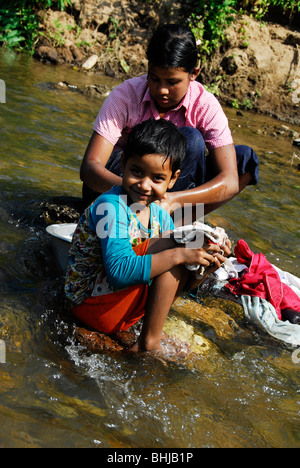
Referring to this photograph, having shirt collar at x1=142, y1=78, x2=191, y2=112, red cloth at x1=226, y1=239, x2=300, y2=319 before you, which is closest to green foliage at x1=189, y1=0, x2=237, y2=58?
shirt collar at x1=142, y1=78, x2=191, y2=112

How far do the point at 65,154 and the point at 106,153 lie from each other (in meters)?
1.79

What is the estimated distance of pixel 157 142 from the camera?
1979 mm

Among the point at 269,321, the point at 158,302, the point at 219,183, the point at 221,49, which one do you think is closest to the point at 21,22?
the point at 221,49

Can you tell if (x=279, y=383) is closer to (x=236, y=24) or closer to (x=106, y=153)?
(x=106, y=153)

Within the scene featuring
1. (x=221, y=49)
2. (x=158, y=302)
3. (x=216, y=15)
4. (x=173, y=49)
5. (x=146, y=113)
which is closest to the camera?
(x=158, y=302)

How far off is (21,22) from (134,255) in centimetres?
764

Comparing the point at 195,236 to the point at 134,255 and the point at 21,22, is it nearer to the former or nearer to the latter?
the point at 134,255

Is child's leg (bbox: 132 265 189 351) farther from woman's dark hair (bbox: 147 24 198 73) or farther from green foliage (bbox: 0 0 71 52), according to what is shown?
green foliage (bbox: 0 0 71 52)

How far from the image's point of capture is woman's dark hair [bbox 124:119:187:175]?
197cm

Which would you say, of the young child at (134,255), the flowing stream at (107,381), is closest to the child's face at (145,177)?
the young child at (134,255)

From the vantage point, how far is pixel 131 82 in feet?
9.39

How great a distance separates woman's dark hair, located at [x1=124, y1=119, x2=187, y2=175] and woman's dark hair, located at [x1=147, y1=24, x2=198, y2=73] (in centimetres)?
61

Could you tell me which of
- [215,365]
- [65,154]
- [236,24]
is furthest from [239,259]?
[236,24]

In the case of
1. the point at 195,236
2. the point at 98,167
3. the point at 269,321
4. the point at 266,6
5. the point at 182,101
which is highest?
the point at 266,6
